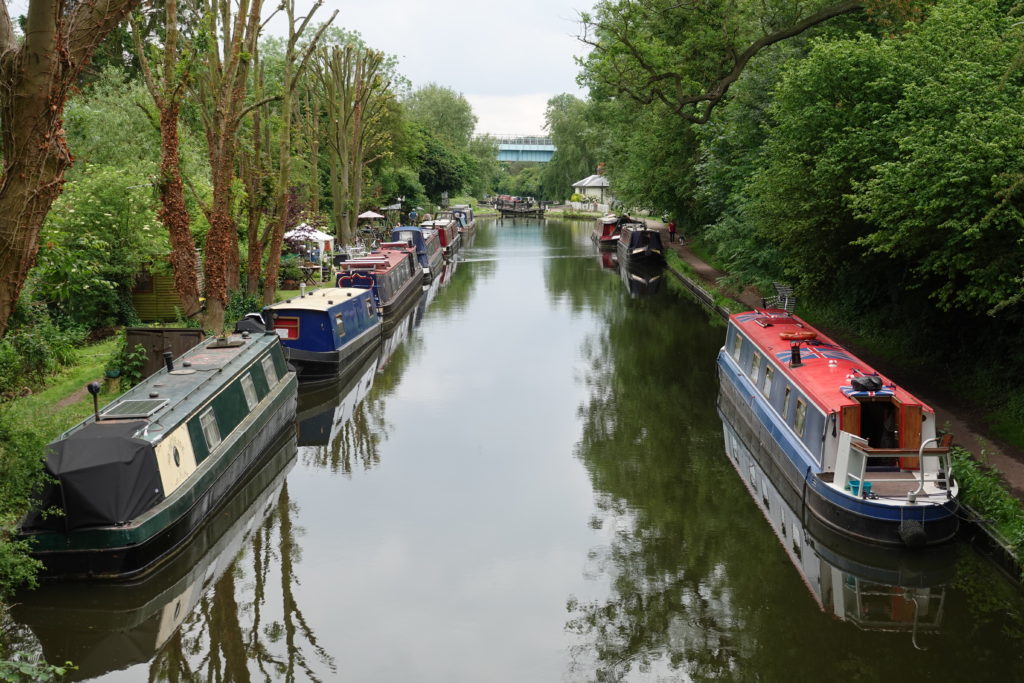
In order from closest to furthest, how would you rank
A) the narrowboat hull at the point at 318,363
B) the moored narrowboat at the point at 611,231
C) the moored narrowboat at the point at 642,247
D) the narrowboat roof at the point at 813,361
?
the narrowboat roof at the point at 813,361, the narrowboat hull at the point at 318,363, the moored narrowboat at the point at 642,247, the moored narrowboat at the point at 611,231

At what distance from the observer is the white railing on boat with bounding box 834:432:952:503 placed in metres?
11.8

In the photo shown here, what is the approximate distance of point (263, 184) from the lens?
76.6 ft

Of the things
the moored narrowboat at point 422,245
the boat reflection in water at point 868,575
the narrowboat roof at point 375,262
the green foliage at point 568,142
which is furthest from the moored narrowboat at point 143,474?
the green foliage at point 568,142

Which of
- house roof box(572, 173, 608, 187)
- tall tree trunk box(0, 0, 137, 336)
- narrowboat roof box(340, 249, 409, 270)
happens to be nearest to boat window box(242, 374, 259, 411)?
tall tree trunk box(0, 0, 137, 336)

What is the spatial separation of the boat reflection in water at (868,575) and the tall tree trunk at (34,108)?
9.15 meters

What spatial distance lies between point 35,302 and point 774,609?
1471 cm

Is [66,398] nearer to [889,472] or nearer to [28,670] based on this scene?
[28,670]

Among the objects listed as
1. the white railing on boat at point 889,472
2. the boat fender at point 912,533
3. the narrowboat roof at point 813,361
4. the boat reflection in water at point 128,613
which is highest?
the narrowboat roof at point 813,361

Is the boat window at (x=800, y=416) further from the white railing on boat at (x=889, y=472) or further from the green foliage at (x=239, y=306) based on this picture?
the green foliage at (x=239, y=306)

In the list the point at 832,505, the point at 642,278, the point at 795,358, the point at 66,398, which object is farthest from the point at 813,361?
the point at 642,278

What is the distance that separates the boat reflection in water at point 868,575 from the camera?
10.7 meters

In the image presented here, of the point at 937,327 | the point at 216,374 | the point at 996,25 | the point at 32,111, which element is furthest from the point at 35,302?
the point at 996,25

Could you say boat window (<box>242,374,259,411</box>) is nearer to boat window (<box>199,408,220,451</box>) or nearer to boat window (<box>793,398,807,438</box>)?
boat window (<box>199,408,220,451</box>)

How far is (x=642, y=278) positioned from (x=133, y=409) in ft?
107
